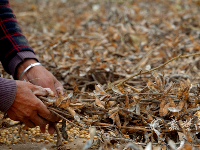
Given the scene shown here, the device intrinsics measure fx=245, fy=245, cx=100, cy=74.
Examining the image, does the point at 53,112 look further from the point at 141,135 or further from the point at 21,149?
the point at 141,135

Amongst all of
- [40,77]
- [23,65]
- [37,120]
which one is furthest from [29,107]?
[23,65]

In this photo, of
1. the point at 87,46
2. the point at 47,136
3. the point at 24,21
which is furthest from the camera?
the point at 24,21

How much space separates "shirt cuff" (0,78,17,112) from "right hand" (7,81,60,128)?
0.02 meters

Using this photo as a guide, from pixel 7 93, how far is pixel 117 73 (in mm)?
1014

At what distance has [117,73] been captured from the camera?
203 centimetres

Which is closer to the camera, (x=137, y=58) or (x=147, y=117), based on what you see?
(x=147, y=117)

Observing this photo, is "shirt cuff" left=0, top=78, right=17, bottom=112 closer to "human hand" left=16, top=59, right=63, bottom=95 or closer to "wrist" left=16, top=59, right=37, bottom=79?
"human hand" left=16, top=59, right=63, bottom=95

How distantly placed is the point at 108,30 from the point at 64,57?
930 mm

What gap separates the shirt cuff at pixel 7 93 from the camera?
48.4 inches

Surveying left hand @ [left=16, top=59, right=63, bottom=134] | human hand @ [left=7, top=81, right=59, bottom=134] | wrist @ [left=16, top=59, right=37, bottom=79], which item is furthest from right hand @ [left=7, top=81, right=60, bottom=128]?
wrist @ [left=16, top=59, right=37, bottom=79]

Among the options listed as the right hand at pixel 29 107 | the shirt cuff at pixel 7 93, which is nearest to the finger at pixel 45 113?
the right hand at pixel 29 107

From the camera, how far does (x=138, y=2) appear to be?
14.6ft

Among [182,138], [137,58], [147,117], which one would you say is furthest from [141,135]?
[137,58]

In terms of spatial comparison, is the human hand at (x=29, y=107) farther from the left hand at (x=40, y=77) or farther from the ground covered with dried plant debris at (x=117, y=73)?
the left hand at (x=40, y=77)
